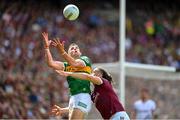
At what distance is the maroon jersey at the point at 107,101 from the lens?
12.1 m

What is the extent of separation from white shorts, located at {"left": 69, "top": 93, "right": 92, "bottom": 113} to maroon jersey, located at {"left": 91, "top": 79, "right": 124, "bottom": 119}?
395 mm

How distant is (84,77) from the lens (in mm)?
11836

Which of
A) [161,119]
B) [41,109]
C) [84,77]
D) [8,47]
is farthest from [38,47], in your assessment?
[84,77]

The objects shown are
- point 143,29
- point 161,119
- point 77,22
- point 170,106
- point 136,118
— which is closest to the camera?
point 136,118

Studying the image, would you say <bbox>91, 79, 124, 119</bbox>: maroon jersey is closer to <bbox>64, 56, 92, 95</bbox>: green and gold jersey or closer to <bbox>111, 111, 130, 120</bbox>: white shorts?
<bbox>111, 111, 130, 120</bbox>: white shorts

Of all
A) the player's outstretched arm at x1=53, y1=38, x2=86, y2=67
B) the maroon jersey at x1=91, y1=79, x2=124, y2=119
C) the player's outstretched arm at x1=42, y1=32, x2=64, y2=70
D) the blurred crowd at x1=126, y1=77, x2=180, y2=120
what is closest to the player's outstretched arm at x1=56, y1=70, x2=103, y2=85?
the maroon jersey at x1=91, y1=79, x2=124, y2=119

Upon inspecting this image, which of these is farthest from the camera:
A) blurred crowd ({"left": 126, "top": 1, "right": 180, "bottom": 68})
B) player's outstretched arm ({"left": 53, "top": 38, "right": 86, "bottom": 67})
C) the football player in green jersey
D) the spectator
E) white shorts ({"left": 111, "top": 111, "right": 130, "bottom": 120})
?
blurred crowd ({"left": 126, "top": 1, "right": 180, "bottom": 68})

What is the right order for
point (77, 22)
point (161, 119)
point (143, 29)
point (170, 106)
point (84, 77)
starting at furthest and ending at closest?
point (143, 29) < point (77, 22) < point (170, 106) < point (161, 119) < point (84, 77)

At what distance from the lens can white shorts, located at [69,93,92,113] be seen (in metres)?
12.5

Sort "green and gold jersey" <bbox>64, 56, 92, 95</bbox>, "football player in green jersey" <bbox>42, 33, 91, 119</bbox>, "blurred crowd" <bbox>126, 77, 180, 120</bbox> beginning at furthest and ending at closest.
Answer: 1. "blurred crowd" <bbox>126, 77, 180, 120</bbox>
2. "green and gold jersey" <bbox>64, 56, 92, 95</bbox>
3. "football player in green jersey" <bbox>42, 33, 91, 119</bbox>

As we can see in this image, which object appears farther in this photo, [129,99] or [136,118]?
[129,99]

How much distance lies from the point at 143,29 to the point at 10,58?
787cm

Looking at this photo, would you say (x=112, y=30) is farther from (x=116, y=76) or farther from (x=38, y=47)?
(x=116, y=76)

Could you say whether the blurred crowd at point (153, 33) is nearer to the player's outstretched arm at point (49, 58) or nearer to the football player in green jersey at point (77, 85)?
the player's outstretched arm at point (49, 58)
